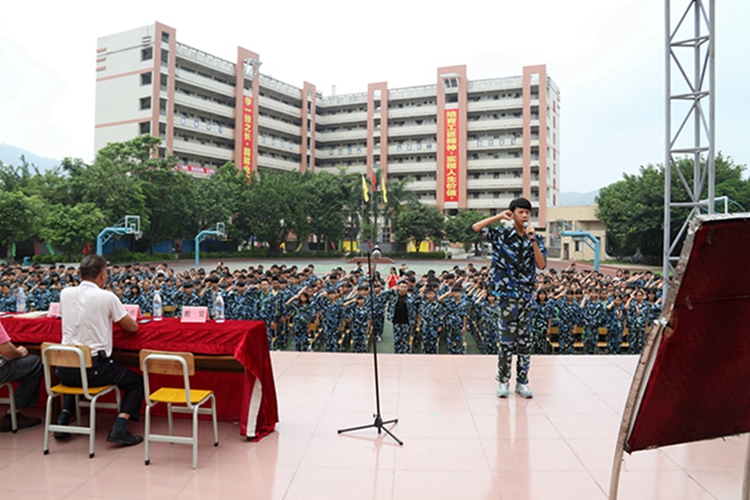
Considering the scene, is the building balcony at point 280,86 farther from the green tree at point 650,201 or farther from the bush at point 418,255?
the green tree at point 650,201

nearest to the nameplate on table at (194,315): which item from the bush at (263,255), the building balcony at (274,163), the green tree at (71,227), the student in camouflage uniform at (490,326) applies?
the student in camouflage uniform at (490,326)

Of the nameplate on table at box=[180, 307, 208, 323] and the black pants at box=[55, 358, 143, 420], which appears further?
the nameplate on table at box=[180, 307, 208, 323]

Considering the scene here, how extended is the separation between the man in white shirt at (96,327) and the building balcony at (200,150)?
3840 centimetres

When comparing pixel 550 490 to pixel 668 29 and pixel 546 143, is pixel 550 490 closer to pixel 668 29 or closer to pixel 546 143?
pixel 668 29

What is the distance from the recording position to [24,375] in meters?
3.44

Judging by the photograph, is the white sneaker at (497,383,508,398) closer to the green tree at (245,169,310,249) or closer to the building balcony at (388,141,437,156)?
the green tree at (245,169,310,249)

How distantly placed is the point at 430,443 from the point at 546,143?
4467 centimetres

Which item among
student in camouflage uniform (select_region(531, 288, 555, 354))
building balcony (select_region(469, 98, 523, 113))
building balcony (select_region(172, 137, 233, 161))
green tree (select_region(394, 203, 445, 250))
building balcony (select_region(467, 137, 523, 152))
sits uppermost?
building balcony (select_region(469, 98, 523, 113))

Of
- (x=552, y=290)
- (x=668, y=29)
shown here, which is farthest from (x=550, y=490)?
(x=668, y=29)

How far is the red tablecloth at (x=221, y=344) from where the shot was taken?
3354mm

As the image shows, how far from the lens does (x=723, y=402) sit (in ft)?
5.41

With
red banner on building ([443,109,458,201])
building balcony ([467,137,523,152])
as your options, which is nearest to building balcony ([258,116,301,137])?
red banner on building ([443,109,458,201])

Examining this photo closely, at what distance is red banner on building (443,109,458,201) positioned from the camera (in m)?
45.7

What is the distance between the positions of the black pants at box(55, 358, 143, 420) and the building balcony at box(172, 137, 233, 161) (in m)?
38.5
